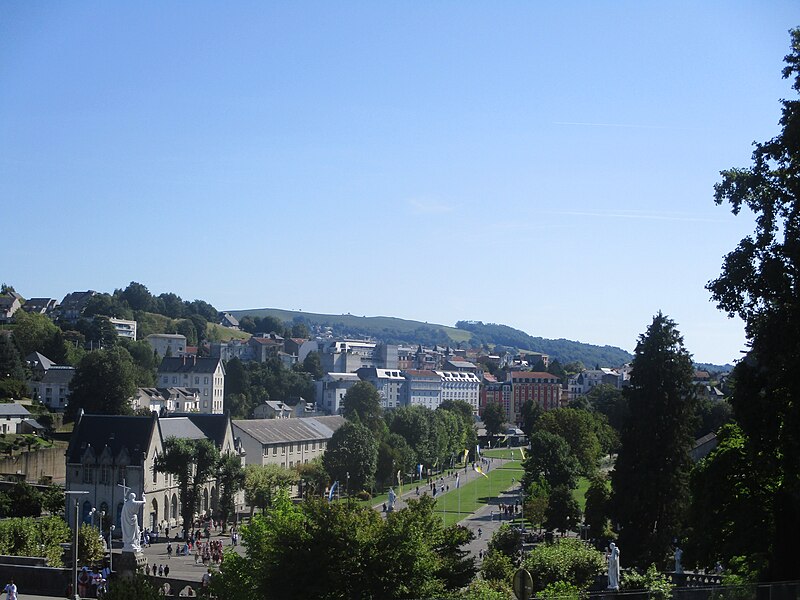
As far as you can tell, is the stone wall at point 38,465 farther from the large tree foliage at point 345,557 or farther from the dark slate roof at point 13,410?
the large tree foliage at point 345,557

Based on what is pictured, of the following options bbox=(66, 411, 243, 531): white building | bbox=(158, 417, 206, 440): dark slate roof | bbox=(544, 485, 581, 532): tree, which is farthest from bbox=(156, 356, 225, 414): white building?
bbox=(544, 485, 581, 532): tree

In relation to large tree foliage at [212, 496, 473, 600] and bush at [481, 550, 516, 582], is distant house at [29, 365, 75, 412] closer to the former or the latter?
bush at [481, 550, 516, 582]

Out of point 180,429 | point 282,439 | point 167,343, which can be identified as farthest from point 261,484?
point 167,343

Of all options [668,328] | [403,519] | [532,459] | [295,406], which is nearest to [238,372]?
[295,406]

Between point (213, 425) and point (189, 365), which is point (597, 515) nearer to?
point (213, 425)

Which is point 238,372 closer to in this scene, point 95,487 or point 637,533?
point 95,487

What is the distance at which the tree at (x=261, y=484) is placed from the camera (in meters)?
71.6

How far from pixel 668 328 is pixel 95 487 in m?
40.7

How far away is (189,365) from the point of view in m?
147

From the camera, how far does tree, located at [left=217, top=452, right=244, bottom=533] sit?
69.5 meters

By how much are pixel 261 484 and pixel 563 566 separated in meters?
39.6

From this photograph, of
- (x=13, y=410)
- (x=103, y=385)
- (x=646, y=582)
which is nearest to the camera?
(x=646, y=582)

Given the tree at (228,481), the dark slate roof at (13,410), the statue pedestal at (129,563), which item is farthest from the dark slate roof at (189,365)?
the statue pedestal at (129,563)

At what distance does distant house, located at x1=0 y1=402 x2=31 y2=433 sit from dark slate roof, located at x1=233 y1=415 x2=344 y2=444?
2180 cm
